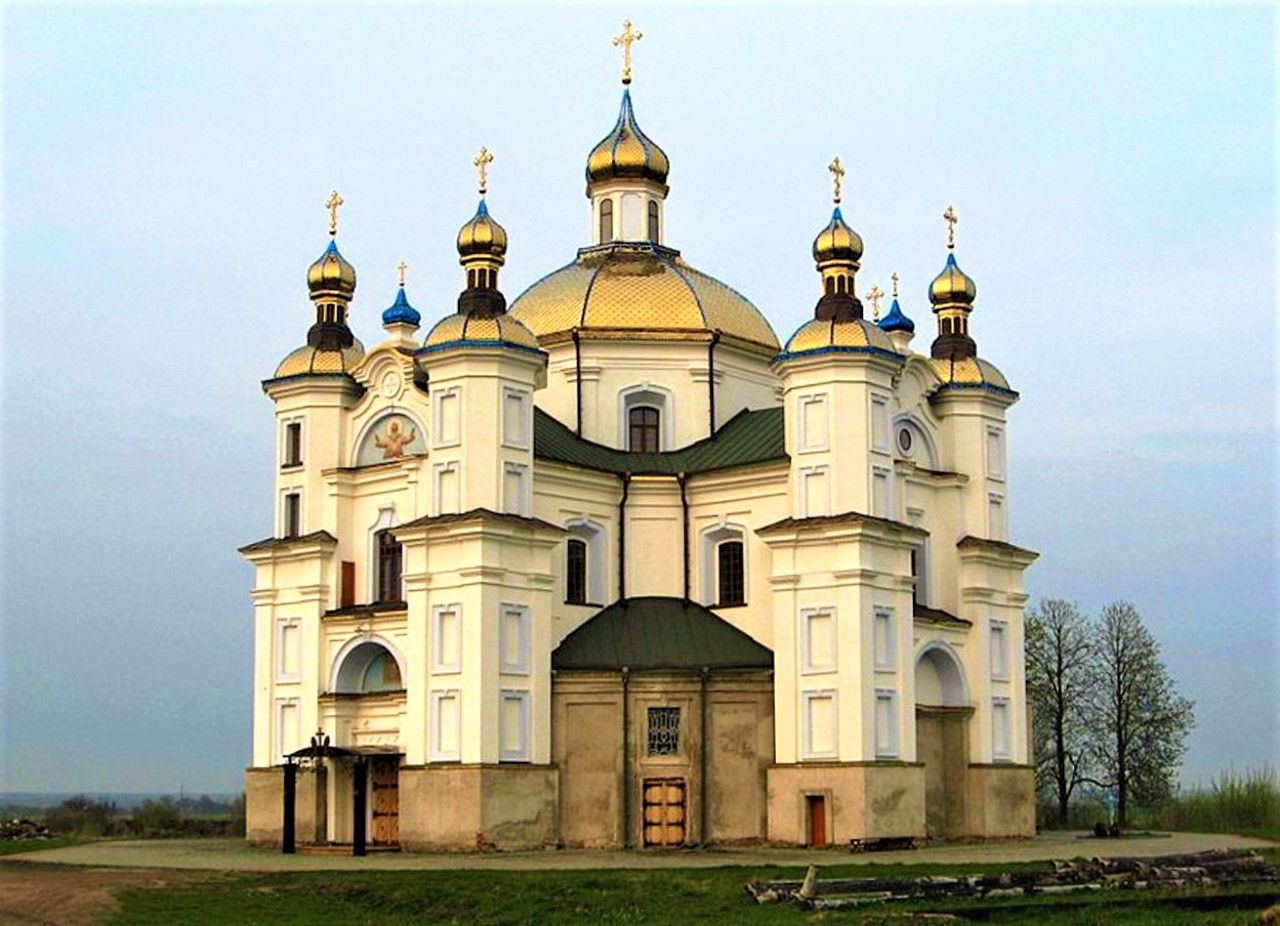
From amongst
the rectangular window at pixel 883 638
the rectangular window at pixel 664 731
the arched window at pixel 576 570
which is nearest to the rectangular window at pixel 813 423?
the rectangular window at pixel 883 638

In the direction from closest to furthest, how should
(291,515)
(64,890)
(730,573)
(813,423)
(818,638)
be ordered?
(64,890), (818,638), (813,423), (730,573), (291,515)

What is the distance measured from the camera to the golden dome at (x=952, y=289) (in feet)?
166

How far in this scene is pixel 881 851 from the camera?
40344mm

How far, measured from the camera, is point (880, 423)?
143ft

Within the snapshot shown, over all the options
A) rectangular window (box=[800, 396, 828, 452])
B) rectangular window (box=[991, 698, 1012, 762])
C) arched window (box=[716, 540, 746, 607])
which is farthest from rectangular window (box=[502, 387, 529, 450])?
rectangular window (box=[991, 698, 1012, 762])

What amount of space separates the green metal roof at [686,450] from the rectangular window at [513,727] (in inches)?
244

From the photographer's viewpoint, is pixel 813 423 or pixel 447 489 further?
pixel 813 423

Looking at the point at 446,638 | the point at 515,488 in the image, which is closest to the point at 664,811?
the point at 446,638

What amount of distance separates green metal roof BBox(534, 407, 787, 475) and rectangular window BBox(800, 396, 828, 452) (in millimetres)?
1425

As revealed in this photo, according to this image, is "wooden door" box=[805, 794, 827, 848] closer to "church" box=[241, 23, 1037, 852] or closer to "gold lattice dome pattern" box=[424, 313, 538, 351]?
"church" box=[241, 23, 1037, 852]

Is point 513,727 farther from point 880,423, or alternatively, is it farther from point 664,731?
point 880,423

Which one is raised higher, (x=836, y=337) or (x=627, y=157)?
(x=627, y=157)

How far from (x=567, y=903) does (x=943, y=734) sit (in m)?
20.4

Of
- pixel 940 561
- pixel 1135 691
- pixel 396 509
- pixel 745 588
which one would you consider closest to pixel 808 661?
pixel 745 588
